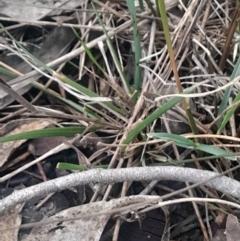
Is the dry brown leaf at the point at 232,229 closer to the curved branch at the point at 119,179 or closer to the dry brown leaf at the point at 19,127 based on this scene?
the curved branch at the point at 119,179

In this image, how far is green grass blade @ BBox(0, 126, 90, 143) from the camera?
2.92ft

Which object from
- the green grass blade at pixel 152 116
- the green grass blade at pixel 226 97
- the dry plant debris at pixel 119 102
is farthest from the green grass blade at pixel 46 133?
the green grass blade at pixel 226 97

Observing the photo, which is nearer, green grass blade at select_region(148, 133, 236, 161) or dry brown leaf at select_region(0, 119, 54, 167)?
green grass blade at select_region(148, 133, 236, 161)

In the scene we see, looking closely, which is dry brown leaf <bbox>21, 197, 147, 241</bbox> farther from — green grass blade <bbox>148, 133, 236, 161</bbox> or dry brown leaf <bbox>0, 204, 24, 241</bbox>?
green grass blade <bbox>148, 133, 236, 161</bbox>

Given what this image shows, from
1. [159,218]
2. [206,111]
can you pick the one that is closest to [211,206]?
[159,218]

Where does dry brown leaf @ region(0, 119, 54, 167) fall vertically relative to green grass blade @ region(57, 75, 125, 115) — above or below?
below

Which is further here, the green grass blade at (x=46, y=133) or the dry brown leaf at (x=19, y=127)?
the dry brown leaf at (x=19, y=127)

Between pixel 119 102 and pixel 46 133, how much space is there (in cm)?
20

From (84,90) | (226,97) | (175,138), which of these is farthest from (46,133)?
(226,97)

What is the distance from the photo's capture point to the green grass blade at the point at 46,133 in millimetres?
891

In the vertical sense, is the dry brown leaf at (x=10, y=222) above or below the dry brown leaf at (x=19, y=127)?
below

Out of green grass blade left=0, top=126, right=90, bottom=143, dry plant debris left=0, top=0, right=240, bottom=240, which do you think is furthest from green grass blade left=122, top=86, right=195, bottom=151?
green grass blade left=0, top=126, right=90, bottom=143

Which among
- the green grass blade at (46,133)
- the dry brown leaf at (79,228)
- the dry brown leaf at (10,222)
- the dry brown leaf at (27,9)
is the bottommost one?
the dry brown leaf at (79,228)

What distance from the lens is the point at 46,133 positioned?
91 cm
